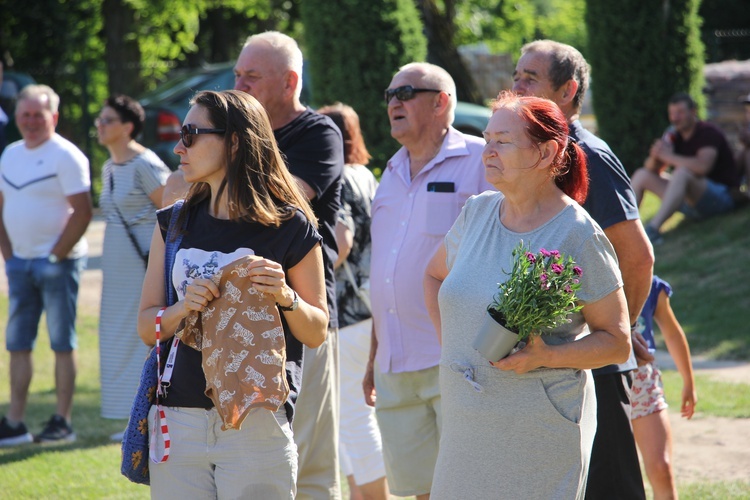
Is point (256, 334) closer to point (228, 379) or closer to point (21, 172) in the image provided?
point (228, 379)

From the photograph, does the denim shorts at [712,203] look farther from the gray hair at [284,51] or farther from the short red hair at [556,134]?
the short red hair at [556,134]

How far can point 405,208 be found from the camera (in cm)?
420

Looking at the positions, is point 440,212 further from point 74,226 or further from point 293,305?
point 74,226

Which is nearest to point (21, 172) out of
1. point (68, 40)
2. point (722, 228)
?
point (722, 228)

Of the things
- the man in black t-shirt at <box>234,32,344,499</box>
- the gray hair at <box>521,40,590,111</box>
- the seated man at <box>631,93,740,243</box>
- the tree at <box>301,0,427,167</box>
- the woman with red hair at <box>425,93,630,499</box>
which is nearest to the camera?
the woman with red hair at <box>425,93,630,499</box>

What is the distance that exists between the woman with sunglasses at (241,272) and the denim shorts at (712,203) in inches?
356

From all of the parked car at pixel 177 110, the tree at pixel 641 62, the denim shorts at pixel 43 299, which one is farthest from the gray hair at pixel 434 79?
the tree at pixel 641 62

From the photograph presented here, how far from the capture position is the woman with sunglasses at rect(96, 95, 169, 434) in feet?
20.3

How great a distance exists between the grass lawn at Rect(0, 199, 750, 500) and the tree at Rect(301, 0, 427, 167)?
12.4 ft

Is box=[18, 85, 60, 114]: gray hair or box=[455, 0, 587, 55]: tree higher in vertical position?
box=[455, 0, 587, 55]: tree

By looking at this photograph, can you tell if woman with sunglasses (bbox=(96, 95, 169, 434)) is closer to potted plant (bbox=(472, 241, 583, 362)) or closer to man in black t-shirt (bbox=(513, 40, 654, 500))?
man in black t-shirt (bbox=(513, 40, 654, 500))

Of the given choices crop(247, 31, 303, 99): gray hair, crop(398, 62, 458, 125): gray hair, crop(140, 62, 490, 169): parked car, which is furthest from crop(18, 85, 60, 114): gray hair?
crop(140, 62, 490, 169): parked car

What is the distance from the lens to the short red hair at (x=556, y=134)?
2986 mm

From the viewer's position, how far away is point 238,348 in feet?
9.38
